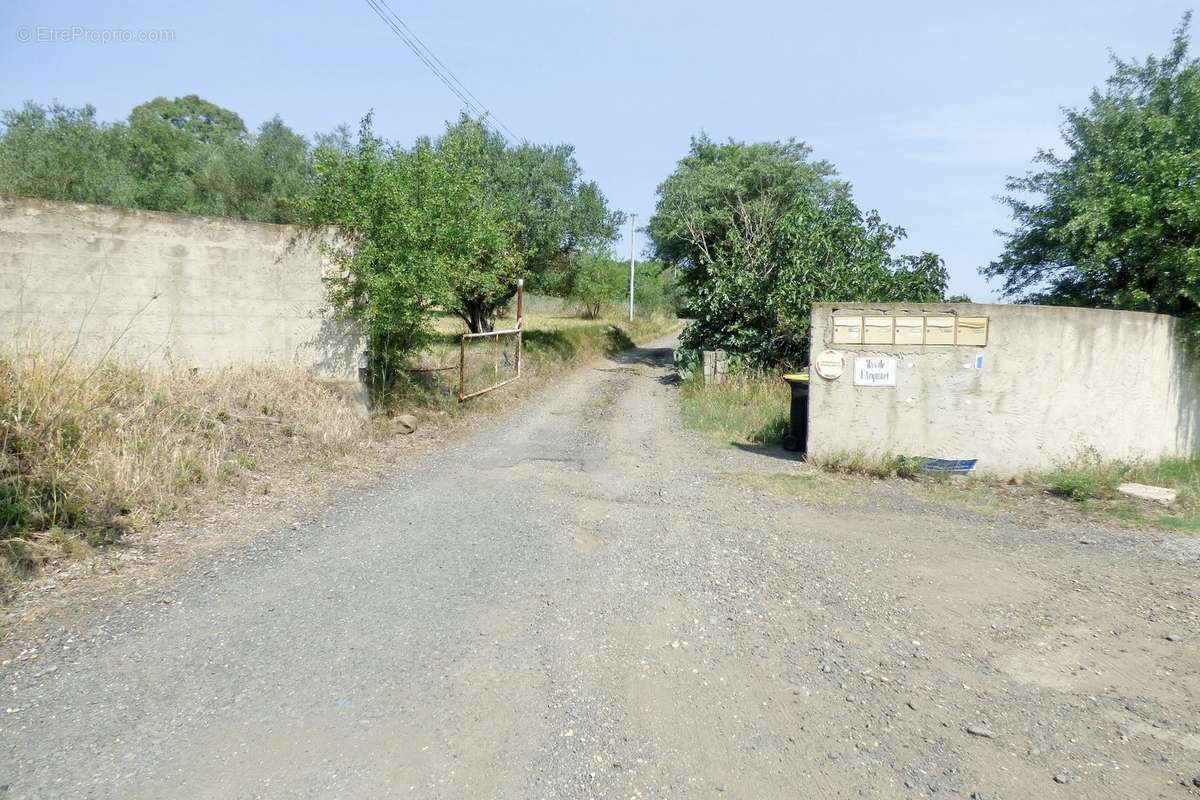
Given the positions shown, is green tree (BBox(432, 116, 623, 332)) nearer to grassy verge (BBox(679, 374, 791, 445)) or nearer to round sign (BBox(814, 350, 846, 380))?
grassy verge (BBox(679, 374, 791, 445))

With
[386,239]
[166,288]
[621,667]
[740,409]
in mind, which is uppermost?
[386,239]

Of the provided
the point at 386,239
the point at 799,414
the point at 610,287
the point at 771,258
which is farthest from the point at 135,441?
the point at 610,287

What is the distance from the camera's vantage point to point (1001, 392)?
8.96 meters

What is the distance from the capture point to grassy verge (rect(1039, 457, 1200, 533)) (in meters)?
7.57

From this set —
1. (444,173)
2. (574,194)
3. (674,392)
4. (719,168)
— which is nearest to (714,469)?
(444,173)

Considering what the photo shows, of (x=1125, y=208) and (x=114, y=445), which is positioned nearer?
(x=114, y=445)

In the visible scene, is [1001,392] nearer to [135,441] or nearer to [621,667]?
[621,667]

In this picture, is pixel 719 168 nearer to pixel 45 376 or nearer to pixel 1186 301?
pixel 1186 301

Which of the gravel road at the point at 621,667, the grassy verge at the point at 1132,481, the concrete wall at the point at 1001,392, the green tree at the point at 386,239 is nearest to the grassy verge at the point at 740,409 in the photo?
the concrete wall at the point at 1001,392

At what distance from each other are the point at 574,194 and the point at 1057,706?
65.7 feet

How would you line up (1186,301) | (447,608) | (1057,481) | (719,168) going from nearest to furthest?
(447,608) → (1057,481) → (1186,301) → (719,168)

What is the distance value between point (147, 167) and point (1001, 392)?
973 inches

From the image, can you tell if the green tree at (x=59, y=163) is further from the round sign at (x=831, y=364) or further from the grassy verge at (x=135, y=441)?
the round sign at (x=831, y=364)

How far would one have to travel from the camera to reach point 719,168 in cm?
2348
